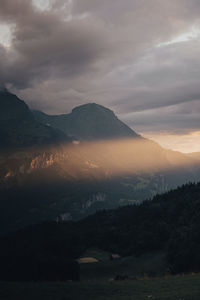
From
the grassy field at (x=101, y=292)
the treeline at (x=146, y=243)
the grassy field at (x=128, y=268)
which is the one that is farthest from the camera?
the treeline at (x=146, y=243)

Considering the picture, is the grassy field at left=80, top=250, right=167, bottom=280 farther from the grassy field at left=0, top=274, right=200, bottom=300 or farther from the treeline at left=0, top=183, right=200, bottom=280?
the grassy field at left=0, top=274, right=200, bottom=300

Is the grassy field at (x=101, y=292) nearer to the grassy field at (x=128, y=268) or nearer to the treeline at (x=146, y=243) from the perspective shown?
the grassy field at (x=128, y=268)

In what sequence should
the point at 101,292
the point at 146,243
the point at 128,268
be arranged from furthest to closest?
the point at 146,243 < the point at 128,268 < the point at 101,292

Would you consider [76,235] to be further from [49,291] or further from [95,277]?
[49,291]

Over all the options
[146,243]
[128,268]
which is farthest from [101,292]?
[146,243]

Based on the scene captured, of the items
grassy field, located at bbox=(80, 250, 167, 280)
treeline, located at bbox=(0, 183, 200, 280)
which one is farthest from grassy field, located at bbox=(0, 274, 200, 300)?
treeline, located at bbox=(0, 183, 200, 280)

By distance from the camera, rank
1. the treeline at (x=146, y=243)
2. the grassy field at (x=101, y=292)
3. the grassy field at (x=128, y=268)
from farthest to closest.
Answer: the treeline at (x=146, y=243) → the grassy field at (x=128, y=268) → the grassy field at (x=101, y=292)

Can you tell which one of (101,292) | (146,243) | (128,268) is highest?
(101,292)

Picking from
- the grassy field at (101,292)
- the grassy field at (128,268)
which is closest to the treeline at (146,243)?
the grassy field at (128,268)

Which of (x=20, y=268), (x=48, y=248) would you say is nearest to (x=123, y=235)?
(x=48, y=248)

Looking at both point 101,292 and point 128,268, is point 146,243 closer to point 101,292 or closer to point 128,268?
point 128,268

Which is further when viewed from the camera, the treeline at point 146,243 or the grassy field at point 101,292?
the treeline at point 146,243

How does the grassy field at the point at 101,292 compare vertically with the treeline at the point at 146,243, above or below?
above

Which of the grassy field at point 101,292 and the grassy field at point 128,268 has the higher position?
the grassy field at point 101,292
